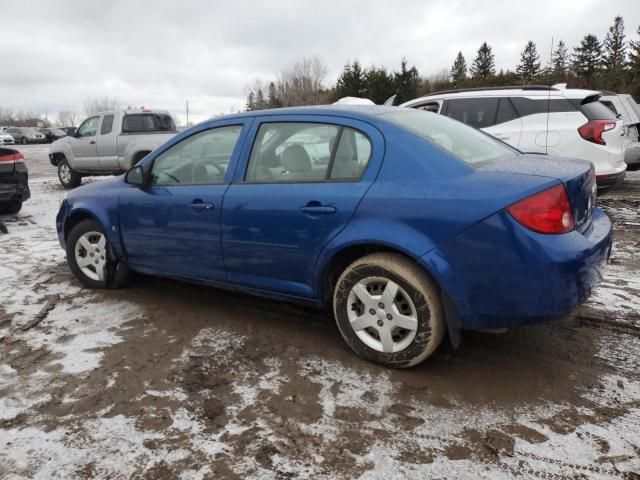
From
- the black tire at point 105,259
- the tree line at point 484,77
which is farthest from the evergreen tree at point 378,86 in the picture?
the black tire at point 105,259

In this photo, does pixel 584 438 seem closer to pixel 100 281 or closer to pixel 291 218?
pixel 291 218

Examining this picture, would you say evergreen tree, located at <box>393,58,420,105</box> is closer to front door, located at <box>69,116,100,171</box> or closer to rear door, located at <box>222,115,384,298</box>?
front door, located at <box>69,116,100,171</box>

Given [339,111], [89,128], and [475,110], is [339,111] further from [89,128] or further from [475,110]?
[89,128]

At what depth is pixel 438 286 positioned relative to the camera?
113 inches

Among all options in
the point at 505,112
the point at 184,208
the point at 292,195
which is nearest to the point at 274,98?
the point at 505,112

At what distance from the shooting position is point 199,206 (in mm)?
3668

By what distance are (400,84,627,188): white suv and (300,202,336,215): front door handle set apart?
3.94 metres

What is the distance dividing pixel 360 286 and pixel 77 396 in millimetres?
1694

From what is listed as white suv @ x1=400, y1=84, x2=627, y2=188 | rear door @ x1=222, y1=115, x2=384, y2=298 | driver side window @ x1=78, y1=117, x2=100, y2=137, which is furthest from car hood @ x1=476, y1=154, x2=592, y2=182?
driver side window @ x1=78, y1=117, x2=100, y2=137

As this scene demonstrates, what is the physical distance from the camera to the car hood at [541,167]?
2803 mm

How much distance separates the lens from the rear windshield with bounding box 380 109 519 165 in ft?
10.1

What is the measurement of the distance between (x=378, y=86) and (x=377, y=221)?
37.0 meters

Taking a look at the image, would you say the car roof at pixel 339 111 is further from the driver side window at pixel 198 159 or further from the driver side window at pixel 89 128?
the driver side window at pixel 89 128

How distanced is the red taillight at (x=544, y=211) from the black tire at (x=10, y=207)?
26.2 ft
